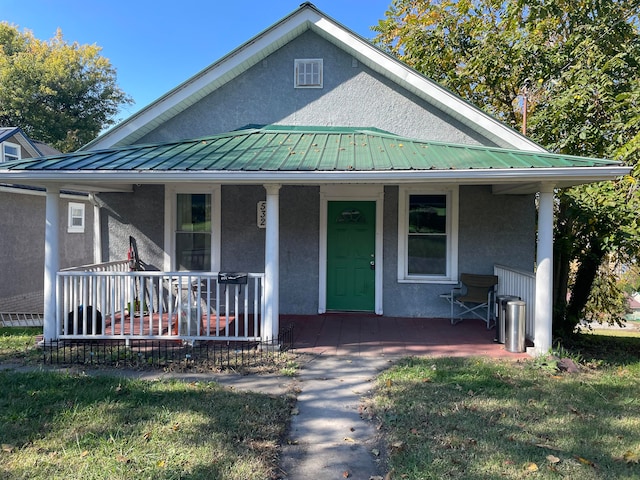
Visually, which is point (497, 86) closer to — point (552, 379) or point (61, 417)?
point (552, 379)

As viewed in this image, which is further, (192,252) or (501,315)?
(192,252)

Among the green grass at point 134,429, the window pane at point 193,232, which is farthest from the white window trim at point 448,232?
the green grass at point 134,429

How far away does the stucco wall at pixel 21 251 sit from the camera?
12.6 meters

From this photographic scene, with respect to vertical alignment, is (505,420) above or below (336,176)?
below

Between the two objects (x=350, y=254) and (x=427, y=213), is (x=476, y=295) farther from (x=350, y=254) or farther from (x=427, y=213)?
(x=350, y=254)

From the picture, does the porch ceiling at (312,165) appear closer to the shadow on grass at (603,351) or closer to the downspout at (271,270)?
the downspout at (271,270)

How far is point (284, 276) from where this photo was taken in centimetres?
854

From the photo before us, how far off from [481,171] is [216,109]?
17.2ft

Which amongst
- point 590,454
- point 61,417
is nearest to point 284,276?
point 61,417

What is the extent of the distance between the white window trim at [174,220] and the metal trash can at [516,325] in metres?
5.34

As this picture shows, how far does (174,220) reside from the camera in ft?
28.5

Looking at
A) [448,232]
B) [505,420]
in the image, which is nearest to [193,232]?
[448,232]

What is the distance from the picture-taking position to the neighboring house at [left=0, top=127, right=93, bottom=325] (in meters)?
12.6

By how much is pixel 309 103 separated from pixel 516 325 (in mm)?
5400
